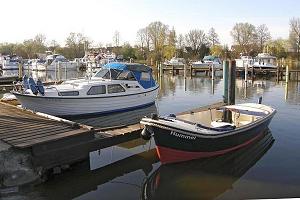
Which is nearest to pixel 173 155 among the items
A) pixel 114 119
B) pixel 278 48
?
pixel 114 119

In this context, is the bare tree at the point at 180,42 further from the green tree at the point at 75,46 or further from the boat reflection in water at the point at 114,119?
the boat reflection in water at the point at 114,119

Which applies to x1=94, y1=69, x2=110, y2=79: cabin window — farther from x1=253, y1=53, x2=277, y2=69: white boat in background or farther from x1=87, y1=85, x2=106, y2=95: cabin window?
x1=253, y1=53, x2=277, y2=69: white boat in background

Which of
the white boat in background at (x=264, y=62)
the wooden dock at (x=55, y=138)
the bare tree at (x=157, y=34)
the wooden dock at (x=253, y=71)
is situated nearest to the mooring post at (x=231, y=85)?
the wooden dock at (x=55, y=138)

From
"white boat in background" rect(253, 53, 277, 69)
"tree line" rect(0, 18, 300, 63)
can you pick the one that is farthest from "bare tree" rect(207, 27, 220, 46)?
"white boat in background" rect(253, 53, 277, 69)

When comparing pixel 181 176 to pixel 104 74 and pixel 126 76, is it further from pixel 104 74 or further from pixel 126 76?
pixel 104 74

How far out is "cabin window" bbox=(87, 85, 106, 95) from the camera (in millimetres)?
18406

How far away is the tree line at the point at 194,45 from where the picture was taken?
78.0m

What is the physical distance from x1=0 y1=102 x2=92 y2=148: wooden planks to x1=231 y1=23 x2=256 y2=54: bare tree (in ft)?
250

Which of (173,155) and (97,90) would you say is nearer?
(173,155)

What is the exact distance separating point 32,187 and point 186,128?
470 centimetres

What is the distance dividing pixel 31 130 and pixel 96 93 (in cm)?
722

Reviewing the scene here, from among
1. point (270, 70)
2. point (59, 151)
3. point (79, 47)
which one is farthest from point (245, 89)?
point (79, 47)

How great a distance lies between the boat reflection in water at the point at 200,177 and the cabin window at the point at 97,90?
304 inches

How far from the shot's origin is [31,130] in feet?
38.1
